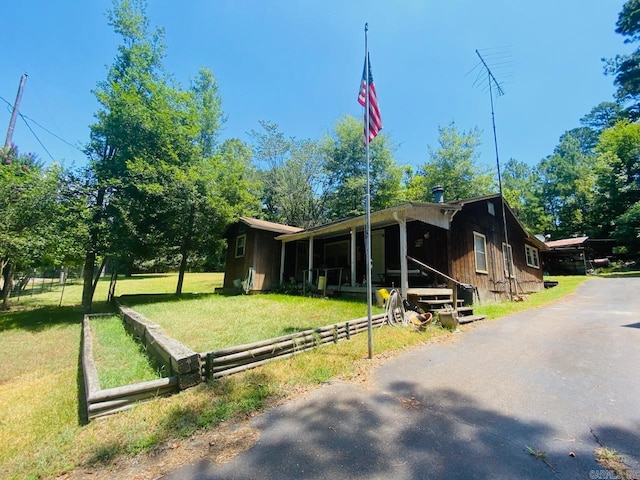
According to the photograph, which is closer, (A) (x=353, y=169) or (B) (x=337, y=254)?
(B) (x=337, y=254)

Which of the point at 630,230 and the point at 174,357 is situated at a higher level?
the point at 630,230

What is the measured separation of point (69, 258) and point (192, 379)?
403 inches

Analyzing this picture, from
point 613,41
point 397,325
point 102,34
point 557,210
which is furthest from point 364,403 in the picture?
point 557,210

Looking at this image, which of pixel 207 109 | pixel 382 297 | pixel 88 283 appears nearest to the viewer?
pixel 382 297

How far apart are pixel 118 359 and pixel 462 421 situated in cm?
549

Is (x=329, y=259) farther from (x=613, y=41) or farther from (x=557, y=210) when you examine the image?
(x=557, y=210)

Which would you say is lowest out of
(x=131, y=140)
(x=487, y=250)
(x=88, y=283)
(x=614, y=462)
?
(x=614, y=462)

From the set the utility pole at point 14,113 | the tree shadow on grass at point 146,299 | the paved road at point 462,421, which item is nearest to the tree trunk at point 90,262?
the tree shadow on grass at point 146,299

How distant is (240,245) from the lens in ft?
49.6

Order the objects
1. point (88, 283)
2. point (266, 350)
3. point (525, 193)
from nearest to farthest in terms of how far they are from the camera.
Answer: point (266, 350)
point (88, 283)
point (525, 193)

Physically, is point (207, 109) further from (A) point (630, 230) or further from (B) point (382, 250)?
(A) point (630, 230)

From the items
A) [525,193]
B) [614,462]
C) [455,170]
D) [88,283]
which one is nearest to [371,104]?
[614,462]

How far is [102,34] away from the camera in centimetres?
1280

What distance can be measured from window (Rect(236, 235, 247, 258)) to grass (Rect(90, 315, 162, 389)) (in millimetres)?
7127
